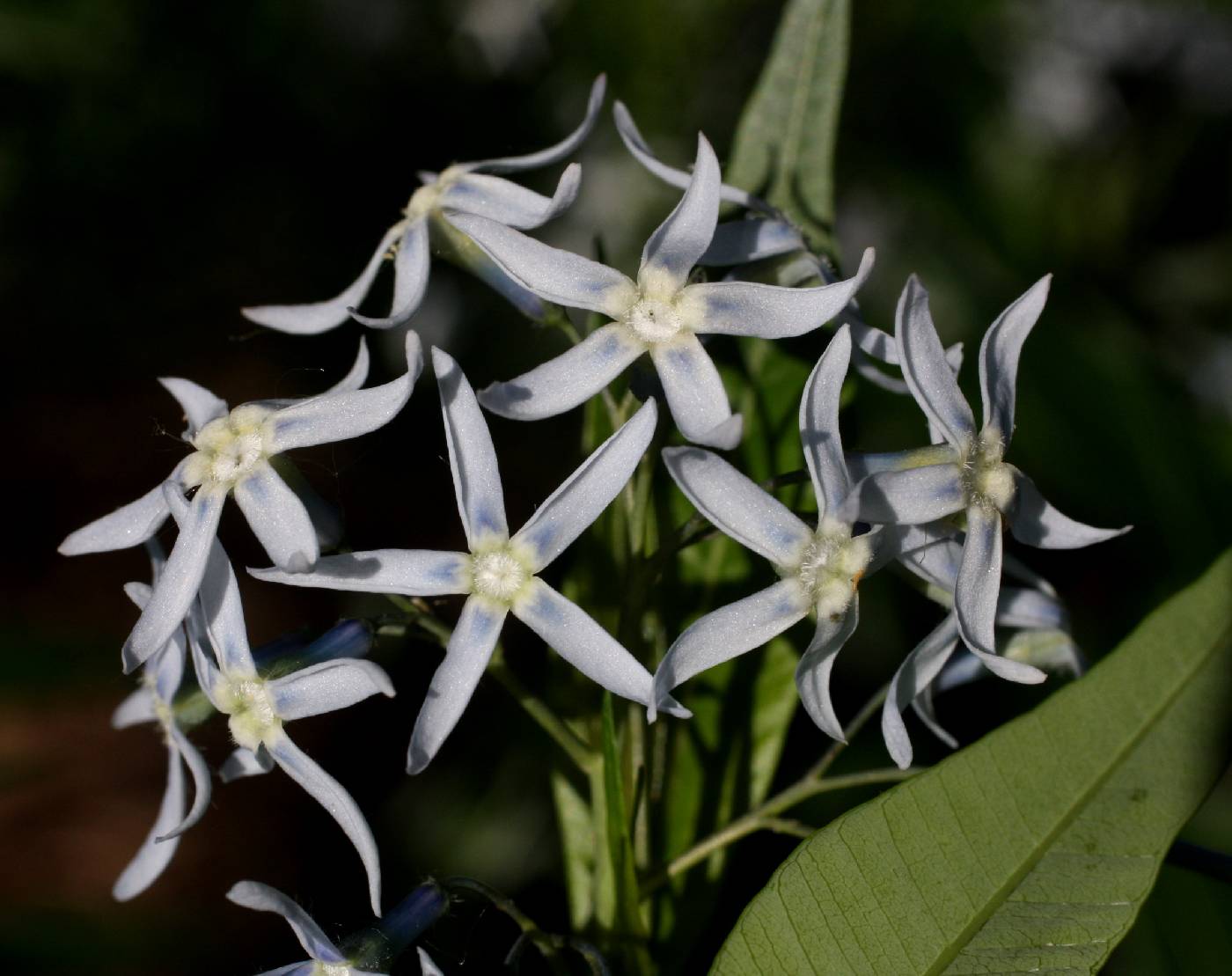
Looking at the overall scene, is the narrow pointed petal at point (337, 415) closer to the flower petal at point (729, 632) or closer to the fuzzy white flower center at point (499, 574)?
the fuzzy white flower center at point (499, 574)

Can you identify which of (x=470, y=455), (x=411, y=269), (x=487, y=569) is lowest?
(x=487, y=569)

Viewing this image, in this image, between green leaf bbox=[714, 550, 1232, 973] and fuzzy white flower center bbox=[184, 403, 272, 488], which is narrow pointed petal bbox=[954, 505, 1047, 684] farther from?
fuzzy white flower center bbox=[184, 403, 272, 488]

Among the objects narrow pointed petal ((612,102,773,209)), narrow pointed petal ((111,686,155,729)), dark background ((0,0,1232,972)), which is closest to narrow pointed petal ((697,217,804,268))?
narrow pointed petal ((612,102,773,209))

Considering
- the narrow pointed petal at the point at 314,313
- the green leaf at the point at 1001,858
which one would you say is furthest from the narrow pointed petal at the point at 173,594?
the green leaf at the point at 1001,858

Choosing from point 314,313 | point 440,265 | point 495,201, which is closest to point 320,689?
point 314,313

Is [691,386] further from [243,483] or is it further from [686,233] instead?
[243,483]

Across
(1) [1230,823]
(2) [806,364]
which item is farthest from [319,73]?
(1) [1230,823]
